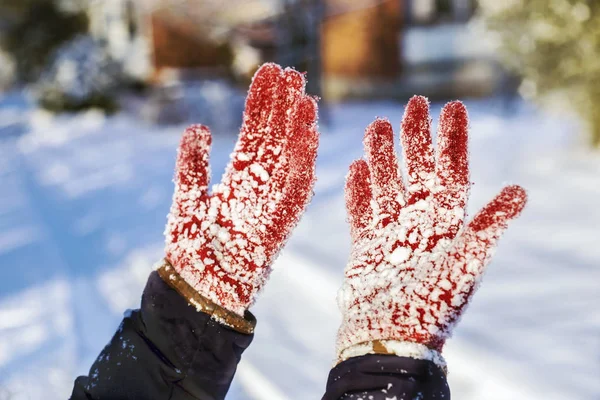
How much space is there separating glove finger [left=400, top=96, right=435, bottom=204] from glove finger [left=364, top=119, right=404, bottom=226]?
40 millimetres

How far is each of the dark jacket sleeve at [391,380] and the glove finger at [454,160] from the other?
1.22ft

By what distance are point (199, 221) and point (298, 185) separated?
0.98 feet

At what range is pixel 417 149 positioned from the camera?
5.11ft

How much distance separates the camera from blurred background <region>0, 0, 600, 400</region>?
3422 mm

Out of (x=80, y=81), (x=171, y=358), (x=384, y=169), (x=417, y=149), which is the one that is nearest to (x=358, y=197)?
(x=384, y=169)

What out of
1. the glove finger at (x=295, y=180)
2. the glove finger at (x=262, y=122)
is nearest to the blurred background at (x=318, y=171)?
the glove finger at (x=295, y=180)

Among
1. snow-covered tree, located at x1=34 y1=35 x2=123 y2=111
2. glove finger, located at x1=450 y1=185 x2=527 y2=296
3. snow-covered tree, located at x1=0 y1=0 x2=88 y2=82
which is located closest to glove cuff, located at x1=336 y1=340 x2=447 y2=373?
glove finger, located at x1=450 y1=185 x2=527 y2=296

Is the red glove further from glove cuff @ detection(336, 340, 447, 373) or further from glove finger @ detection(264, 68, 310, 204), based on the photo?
glove cuff @ detection(336, 340, 447, 373)

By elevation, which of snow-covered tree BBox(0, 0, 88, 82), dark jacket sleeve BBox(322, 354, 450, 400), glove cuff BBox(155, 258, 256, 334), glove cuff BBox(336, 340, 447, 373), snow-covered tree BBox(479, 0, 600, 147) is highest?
snow-covered tree BBox(0, 0, 88, 82)

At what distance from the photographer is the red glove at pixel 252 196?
5.18ft

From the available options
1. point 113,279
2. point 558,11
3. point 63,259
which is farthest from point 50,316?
point 558,11

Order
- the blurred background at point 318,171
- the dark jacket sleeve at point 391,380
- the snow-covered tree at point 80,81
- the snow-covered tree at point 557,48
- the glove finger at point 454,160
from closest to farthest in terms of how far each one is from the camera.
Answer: the dark jacket sleeve at point 391,380
the glove finger at point 454,160
the blurred background at point 318,171
the snow-covered tree at point 557,48
the snow-covered tree at point 80,81

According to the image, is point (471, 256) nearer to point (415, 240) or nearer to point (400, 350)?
point (415, 240)

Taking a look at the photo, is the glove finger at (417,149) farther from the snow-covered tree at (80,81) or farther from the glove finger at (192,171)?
the snow-covered tree at (80,81)
